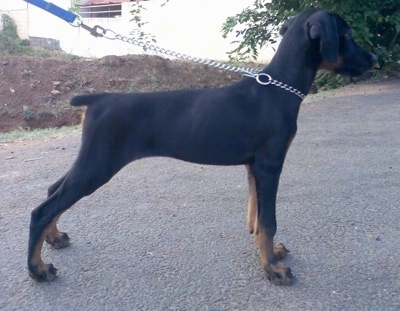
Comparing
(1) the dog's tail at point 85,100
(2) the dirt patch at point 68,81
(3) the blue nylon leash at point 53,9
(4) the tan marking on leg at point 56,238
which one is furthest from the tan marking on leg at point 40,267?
(2) the dirt patch at point 68,81

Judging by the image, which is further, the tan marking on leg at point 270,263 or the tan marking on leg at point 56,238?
the tan marking on leg at point 56,238

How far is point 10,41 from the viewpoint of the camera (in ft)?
69.2

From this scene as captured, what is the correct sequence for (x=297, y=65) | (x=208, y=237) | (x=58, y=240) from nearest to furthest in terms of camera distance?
1. (x=297, y=65)
2. (x=58, y=240)
3. (x=208, y=237)

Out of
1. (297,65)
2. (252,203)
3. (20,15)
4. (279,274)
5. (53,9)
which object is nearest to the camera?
(279,274)

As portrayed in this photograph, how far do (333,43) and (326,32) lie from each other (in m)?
0.10

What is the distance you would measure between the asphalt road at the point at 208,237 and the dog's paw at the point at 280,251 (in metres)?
0.06

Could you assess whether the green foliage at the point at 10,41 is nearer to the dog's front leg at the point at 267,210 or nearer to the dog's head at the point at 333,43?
the dog's head at the point at 333,43

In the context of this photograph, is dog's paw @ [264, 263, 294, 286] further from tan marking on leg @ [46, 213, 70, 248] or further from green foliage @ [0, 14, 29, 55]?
green foliage @ [0, 14, 29, 55]

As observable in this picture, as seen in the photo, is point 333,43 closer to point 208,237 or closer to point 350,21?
point 208,237

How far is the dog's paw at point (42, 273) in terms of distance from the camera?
13.6 feet

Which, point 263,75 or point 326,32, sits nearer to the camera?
point 326,32

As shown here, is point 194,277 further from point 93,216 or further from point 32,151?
point 32,151

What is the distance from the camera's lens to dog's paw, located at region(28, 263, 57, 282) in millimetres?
4152

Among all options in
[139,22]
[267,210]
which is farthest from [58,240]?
[139,22]
